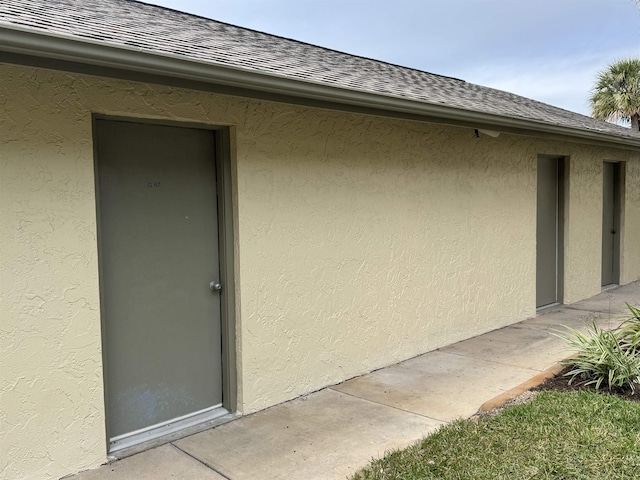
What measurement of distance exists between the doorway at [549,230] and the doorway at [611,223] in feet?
6.76

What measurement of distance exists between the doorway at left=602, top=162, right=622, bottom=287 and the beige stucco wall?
1902 millimetres

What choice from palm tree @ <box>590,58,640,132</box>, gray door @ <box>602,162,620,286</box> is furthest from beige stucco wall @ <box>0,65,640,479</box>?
palm tree @ <box>590,58,640,132</box>

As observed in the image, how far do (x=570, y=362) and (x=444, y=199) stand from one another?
7.85ft

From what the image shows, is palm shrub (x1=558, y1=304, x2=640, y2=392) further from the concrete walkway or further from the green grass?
the concrete walkway

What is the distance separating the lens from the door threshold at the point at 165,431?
4.07 metres

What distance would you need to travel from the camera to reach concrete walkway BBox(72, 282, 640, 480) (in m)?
3.80

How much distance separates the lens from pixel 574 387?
5043mm

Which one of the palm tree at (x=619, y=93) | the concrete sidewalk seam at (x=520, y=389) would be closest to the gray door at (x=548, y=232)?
the concrete sidewalk seam at (x=520, y=389)

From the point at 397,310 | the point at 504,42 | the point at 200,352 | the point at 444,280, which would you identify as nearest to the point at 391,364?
the point at 397,310

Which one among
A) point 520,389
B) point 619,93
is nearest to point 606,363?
point 520,389

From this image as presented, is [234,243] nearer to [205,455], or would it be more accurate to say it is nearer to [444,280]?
[205,455]

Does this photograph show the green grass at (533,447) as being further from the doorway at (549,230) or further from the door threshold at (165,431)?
the doorway at (549,230)

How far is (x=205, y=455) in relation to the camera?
3996mm

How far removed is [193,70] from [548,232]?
712cm
